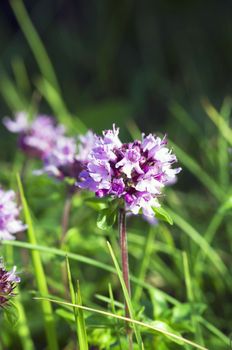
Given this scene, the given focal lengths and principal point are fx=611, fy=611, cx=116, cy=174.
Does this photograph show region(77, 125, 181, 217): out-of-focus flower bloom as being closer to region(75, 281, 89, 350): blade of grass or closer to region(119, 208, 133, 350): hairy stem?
region(119, 208, 133, 350): hairy stem

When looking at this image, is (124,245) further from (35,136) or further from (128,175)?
(35,136)

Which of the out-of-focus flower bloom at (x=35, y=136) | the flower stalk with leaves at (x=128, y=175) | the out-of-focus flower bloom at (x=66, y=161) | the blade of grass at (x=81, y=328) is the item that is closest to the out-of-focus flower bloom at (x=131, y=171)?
the flower stalk with leaves at (x=128, y=175)

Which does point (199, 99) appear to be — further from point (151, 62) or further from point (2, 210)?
point (2, 210)

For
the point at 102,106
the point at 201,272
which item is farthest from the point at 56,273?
the point at 102,106

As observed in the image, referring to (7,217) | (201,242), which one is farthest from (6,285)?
(201,242)

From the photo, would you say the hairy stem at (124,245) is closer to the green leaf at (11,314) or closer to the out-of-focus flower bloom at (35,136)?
the green leaf at (11,314)

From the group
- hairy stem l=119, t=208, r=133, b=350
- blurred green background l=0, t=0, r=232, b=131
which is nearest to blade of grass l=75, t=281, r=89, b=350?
hairy stem l=119, t=208, r=133, b=350
